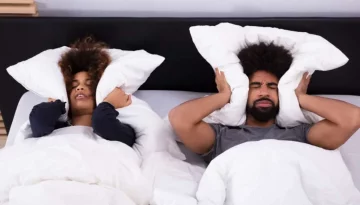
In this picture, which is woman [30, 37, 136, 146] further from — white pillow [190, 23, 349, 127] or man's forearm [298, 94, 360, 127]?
man's forearm [298, 94, 360, 127]

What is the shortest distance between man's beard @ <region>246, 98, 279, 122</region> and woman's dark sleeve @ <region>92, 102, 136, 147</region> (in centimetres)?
38

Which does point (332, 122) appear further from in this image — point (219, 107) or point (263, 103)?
point (219, 107)

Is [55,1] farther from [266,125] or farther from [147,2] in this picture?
[266,125]

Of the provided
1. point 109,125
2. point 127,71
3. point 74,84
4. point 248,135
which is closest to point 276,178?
point 248,135

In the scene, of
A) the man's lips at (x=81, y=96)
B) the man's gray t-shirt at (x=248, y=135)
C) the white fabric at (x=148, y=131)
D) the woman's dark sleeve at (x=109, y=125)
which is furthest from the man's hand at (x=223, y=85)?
the man's lips at (x=81, y=96)

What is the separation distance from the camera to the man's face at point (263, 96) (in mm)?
1444

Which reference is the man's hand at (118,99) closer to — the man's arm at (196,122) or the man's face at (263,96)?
the man's arm at (196,122)

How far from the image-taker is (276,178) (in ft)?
4.03

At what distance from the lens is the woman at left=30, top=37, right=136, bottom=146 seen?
4.71ft

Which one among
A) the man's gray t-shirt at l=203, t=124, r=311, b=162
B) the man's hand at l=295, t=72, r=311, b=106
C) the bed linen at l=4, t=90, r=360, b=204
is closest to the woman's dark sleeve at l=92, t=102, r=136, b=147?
the bed linen at l=4, t=90, r=360, b=204

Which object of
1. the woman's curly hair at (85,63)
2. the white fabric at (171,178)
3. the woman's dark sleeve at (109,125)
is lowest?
the white fabric at (171,178)

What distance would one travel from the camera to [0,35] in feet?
5.41

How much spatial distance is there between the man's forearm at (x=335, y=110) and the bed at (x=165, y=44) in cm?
18

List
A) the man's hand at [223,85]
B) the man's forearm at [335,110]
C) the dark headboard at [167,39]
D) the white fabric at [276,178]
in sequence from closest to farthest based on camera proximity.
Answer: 1. the white fabric at [276,178]
2. the man's forearm at [335,110]
3. the man's hand at [223,85]
4. the dark headboard at [167,39]
